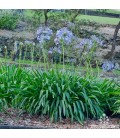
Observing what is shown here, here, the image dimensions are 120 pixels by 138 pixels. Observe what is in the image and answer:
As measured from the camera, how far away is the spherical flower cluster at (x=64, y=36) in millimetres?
5941

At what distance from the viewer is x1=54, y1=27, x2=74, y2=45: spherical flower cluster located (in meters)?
5.94

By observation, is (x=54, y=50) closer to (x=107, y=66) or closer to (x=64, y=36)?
(x=64, y=36)

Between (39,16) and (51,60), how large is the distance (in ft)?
1.95

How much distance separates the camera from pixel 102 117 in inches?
225

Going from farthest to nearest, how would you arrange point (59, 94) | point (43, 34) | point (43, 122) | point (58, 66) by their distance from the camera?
1. point (43, 34)
2. point (58, 66)
3. point (43, 122)
4. point (59, 94)

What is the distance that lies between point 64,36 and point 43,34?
283mm

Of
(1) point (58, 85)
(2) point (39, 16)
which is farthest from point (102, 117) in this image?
(2) point (39, 16)

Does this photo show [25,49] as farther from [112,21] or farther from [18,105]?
[112,21]

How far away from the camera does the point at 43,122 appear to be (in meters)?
5.65

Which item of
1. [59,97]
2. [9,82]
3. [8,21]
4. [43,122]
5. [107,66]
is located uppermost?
[8,21]

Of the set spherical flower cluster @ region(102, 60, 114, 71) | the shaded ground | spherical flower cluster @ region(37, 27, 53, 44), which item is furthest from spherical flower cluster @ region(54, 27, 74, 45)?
the shaded ground

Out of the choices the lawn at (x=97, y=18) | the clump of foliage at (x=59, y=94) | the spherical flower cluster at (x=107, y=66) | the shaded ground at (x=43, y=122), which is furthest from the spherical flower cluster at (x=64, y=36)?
the shaded ground at (x=43, y=122)

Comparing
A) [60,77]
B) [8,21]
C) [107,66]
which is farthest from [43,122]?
[8,21]
